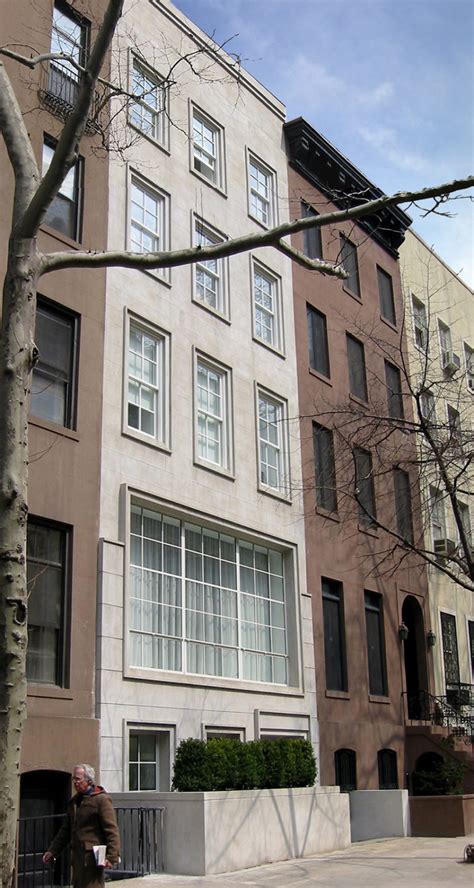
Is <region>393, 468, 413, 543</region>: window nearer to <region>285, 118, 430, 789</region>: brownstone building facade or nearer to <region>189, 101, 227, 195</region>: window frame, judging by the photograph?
<region>285, 118, 430, 789</region>: brownstone building facade

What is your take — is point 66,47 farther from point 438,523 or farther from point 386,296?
point 438,523

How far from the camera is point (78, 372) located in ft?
56.4

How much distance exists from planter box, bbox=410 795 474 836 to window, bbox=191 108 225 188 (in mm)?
15064

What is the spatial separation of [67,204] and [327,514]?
10.3 meters

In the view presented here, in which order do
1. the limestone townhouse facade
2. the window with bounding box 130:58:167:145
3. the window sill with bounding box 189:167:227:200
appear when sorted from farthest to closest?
the window sill with bounding box 189:167:227:200, the window with bounding box 130:58:167:145, the limestone townhouse facade

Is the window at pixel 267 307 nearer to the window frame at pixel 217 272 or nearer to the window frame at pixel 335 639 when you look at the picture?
the window frame at pixel 217 272

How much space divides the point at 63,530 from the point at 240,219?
35.0 ft

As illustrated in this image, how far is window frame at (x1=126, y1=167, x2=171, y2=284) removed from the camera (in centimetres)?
1970

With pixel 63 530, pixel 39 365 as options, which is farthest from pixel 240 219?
pixel 63 530

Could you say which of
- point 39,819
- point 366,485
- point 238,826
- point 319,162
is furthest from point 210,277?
point 39,819

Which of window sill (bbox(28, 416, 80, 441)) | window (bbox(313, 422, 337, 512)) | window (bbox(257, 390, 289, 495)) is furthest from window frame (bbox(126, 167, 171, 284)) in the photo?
window (bbox(313, 422, 337, 512))

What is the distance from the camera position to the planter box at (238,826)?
1433cm

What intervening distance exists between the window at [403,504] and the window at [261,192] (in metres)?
8.24

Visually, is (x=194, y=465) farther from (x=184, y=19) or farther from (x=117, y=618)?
(x=184, y=19)
